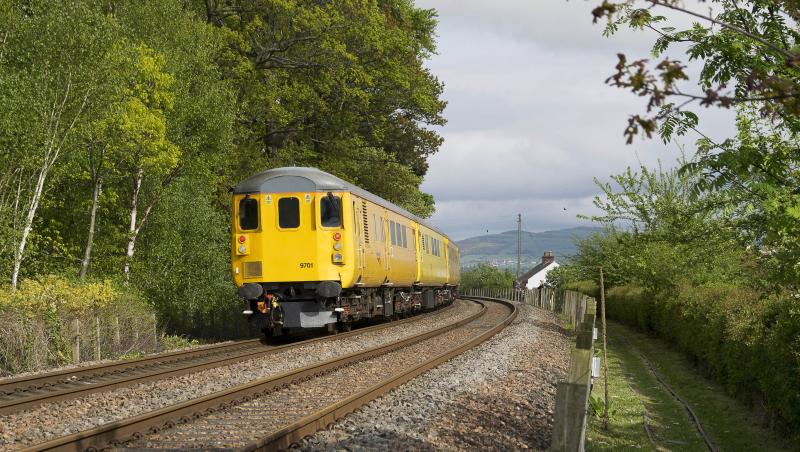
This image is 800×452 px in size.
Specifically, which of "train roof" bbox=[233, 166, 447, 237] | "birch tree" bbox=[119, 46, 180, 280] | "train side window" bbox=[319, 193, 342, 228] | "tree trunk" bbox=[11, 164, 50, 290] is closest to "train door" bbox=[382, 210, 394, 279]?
"train roof" bbox=[233, 166, 447, 237]

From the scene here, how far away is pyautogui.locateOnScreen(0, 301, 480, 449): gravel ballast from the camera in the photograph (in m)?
7.67

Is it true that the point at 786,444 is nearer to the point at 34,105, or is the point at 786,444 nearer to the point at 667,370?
the point at 667,370

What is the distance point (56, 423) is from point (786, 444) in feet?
25.5

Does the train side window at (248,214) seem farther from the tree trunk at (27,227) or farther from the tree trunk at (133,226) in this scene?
the tree trunk at (133,226)

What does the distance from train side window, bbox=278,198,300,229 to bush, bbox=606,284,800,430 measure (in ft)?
27.1

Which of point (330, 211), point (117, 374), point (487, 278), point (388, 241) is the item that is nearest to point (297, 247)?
point (330, 211)

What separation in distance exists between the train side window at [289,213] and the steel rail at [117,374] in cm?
267

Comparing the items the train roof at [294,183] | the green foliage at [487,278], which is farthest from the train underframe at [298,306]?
the green foliage at [487,278]

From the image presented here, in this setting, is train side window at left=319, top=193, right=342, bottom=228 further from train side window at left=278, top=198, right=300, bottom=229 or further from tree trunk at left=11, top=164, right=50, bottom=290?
tree trunk at left=11, top=164, right=50, bottom=290

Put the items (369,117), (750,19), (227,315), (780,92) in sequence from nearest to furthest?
(780,92), (750,19), (227,315), (369,117)

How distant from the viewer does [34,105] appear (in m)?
16.7

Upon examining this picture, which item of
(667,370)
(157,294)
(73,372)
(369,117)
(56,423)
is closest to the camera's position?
(56,423)

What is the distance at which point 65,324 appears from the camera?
1490 centimetres

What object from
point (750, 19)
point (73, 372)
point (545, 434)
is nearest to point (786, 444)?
point (545, 434)
